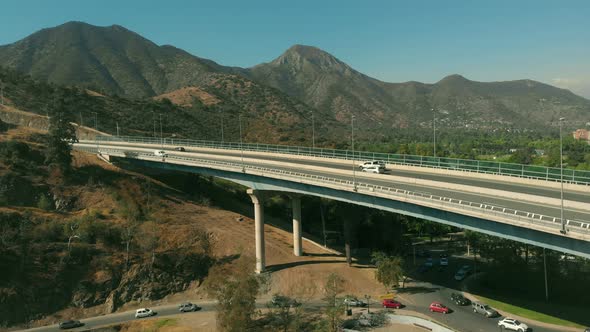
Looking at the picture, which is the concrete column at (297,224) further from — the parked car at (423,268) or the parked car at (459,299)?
the parked car at (459,299)

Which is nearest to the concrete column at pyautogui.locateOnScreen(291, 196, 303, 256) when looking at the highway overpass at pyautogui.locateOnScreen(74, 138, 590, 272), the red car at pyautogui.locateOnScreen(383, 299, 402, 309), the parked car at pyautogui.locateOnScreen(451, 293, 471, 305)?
the highway overpass at pyautogui.locateOnScreen(74, 138, 590, 272)

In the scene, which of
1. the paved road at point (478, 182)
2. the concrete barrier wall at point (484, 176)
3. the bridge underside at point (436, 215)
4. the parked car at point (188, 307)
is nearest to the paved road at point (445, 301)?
the bridge underside at point (436, 215)

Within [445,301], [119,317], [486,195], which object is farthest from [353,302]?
[119,317]

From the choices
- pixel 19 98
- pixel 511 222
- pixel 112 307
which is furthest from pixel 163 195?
pixel 19 98

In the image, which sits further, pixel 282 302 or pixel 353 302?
pixel 353 302

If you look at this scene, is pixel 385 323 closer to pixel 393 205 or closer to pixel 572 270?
pixel 393 205

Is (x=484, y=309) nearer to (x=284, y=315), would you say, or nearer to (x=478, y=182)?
(x=478, y=182)
